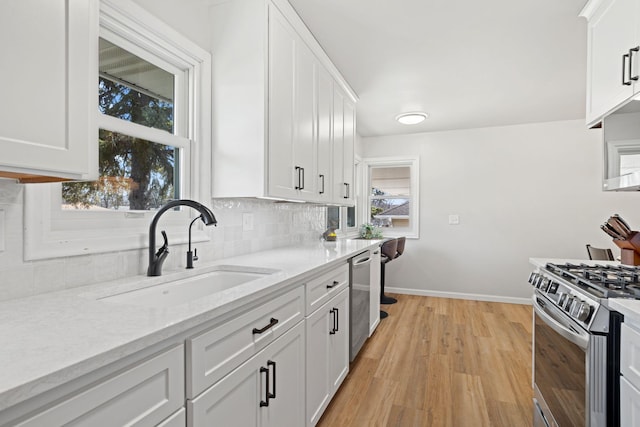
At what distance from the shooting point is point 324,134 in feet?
8.86

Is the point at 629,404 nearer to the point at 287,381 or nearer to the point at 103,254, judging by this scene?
the point at 287,381

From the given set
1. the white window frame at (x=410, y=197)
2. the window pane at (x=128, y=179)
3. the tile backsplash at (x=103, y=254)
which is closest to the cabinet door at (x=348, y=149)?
the tile backsplash at (x=103, y=254)

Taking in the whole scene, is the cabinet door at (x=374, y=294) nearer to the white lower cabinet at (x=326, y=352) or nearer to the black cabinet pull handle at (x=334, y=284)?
the white lower cabinet at (x=326, y=352)

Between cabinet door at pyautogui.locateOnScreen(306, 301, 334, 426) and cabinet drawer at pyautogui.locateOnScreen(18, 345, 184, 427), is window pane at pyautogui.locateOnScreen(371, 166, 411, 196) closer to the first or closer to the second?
cabinet door at pyautogui.locateOnScreen(306, 301, 334, 426)

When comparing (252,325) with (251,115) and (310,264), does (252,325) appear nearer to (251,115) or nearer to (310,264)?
(310,264)

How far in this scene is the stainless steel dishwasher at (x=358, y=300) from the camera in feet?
7.99

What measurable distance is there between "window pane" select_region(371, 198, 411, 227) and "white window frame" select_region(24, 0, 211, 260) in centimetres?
363

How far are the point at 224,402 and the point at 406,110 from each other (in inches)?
141

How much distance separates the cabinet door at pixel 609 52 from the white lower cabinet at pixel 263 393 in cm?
198

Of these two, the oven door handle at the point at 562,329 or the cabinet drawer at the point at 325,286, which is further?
the cabinet drawer at the point at 325,286

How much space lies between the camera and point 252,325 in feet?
3.80

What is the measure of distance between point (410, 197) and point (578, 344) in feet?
12.3

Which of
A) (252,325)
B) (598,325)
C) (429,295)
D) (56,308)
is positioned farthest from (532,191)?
(56,308)

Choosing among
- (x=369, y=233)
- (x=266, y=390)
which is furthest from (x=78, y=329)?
(x=369, y=233)
